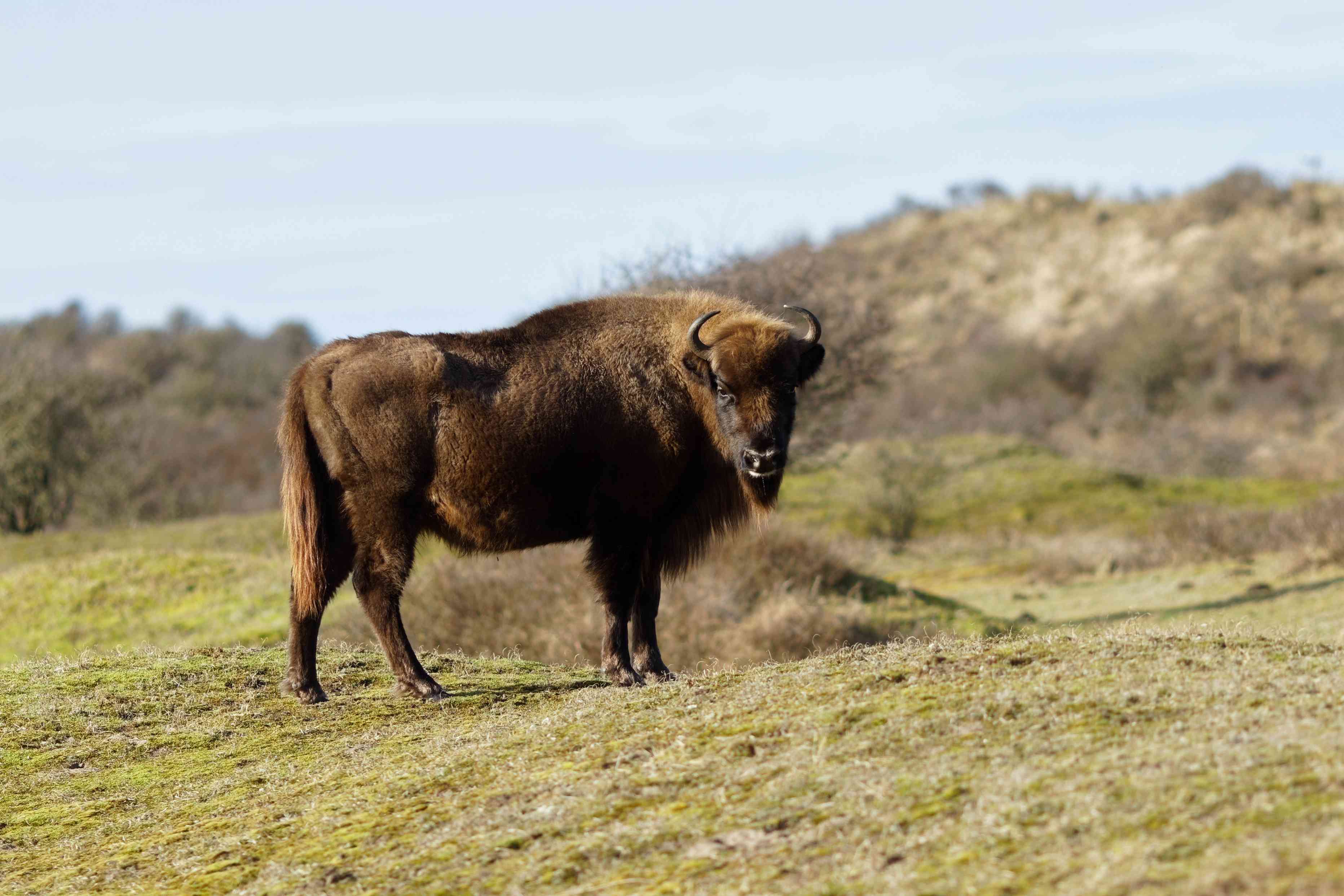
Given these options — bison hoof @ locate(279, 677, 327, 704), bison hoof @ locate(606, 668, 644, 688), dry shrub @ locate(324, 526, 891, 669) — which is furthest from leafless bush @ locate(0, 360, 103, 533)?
bison hoof @ locate(606, 668, 644, 688)

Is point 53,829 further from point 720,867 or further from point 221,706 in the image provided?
point 720,867

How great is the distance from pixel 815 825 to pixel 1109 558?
84.2 feet

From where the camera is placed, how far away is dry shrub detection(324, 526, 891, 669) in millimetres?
19234

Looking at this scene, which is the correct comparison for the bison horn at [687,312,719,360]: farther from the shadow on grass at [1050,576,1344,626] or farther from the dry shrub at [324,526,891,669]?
the shadow on grass at [1050,576,1344,626]

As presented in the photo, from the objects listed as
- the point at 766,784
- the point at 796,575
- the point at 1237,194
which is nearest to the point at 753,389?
the point at 766,784

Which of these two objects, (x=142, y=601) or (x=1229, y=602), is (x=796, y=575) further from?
(x=142, y=601)

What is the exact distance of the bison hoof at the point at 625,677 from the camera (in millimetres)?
10141

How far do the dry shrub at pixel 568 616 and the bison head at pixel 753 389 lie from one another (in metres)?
7.68

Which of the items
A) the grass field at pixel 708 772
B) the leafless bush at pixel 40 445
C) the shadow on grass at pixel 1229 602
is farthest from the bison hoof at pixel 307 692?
the leafless bush at pixel 40 445

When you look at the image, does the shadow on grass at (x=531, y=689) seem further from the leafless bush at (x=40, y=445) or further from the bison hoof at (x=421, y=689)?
the leafless bush at (x=40, y=445)

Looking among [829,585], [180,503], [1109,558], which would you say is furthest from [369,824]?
[180,503]

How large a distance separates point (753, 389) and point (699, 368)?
460mm

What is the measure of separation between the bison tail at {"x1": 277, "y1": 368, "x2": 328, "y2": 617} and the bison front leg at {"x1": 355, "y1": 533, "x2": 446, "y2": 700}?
0.30m

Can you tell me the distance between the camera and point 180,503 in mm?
45875
